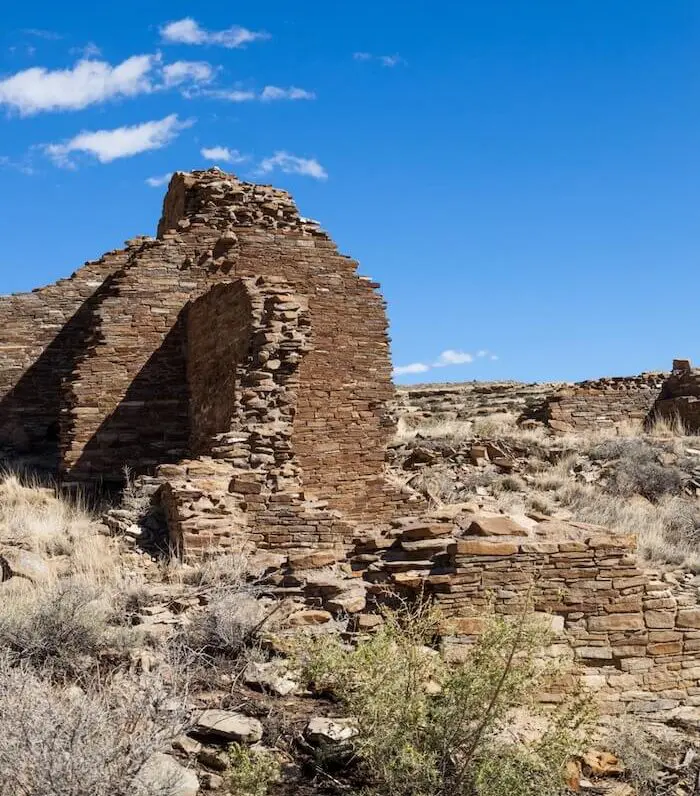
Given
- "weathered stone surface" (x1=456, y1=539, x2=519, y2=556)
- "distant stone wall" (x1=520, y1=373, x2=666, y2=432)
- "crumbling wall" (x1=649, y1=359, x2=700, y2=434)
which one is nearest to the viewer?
"weathered stone surface" (x1=456, y1=539, x2=519, y2=556)

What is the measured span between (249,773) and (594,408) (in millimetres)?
20700

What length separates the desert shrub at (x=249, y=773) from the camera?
16.8 feet

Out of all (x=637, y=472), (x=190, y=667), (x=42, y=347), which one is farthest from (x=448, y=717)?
(x=42, y=347)

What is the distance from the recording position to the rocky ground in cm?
494

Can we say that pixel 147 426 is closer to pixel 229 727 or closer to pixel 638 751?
pixel 229 727

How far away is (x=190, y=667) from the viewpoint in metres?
6.62

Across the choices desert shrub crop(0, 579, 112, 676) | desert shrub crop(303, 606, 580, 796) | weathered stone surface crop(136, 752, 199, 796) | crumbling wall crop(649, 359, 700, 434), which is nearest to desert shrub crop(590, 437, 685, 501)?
crumbling wall crop(649, 359, 700, 434)

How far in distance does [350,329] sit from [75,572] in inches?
264

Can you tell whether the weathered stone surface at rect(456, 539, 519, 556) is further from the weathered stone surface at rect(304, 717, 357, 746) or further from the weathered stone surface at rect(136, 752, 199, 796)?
the weathered stone surface at rect(136, 752, 199, 796)

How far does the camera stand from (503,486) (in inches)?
693

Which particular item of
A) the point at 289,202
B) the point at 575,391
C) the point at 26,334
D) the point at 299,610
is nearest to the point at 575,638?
the point at 299,610

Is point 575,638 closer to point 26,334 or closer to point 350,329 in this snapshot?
point 350,329

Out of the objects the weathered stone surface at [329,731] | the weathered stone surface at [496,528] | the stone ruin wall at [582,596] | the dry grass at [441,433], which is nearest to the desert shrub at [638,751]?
the stone ruin wall at [582,596]

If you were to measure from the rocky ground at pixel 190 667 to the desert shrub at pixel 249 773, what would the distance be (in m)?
0.01
